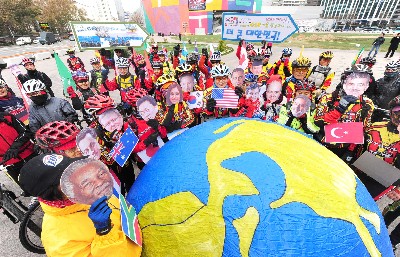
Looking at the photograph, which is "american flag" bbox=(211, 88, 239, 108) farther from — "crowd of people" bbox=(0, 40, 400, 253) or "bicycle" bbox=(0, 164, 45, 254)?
"bicycle" bbox=(0, 164, 45, 254)

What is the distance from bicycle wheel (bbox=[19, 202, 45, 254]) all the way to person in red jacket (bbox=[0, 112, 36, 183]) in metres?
0.99

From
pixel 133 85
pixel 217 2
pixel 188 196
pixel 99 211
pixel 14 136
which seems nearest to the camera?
pixel 99 211

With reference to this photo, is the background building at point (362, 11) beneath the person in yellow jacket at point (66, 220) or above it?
beneath

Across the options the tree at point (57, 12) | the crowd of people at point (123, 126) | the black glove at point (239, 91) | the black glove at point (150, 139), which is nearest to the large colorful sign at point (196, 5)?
the tree at point (57, 12)

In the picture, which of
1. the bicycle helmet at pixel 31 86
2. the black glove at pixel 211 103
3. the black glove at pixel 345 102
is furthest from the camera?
the black glove at pixel 211 103

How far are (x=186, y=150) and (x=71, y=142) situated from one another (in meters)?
1.43

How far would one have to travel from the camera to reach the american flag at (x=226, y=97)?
417cm

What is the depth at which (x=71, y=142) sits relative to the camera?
249cm

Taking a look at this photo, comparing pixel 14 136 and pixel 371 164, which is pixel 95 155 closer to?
pixel 14 136

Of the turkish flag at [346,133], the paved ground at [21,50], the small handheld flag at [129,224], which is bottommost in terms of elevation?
the paved ground at [21,50]

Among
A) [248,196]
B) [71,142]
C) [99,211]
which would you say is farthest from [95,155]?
[248,196]

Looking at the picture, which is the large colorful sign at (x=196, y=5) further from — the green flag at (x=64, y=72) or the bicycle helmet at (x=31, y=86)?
the bicycle helmet at (x=31, y=86)

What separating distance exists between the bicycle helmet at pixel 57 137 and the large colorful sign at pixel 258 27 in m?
6.14

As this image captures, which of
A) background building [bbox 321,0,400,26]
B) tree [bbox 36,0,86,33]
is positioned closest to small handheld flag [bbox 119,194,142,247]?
tree [bbox 36,0,86,33]
